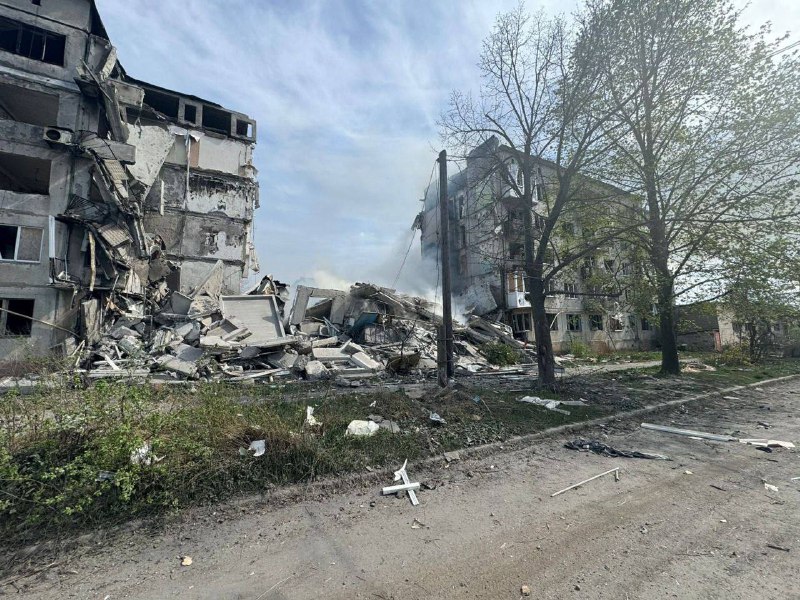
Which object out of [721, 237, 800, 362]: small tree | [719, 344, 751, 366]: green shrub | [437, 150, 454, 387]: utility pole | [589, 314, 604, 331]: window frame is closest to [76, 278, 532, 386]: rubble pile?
[437, 150, 454, 387]: utility pole

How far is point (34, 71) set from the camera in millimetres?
14070

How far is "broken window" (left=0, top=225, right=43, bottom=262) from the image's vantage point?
13375 millimetres

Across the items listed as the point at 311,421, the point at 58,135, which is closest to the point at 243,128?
the point at 58,135

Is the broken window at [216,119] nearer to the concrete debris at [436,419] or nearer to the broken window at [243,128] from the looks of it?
the broken window at [243,128]

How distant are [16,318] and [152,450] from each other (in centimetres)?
1483

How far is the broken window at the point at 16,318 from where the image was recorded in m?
13.0

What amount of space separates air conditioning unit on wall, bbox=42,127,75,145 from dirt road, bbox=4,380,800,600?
16654 millimetres

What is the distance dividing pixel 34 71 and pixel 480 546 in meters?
21.3

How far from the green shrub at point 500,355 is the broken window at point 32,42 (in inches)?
866

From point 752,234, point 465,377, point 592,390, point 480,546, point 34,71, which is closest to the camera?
point 480,546

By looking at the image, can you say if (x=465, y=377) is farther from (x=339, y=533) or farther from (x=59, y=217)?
(x=59, y=217)

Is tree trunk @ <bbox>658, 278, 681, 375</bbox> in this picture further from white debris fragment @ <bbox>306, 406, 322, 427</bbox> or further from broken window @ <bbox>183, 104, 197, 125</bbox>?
broken window @ <bbox>183, 104, 197, 125</bbox>

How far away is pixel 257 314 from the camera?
51.6 feet

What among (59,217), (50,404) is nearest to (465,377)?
(50,404)
